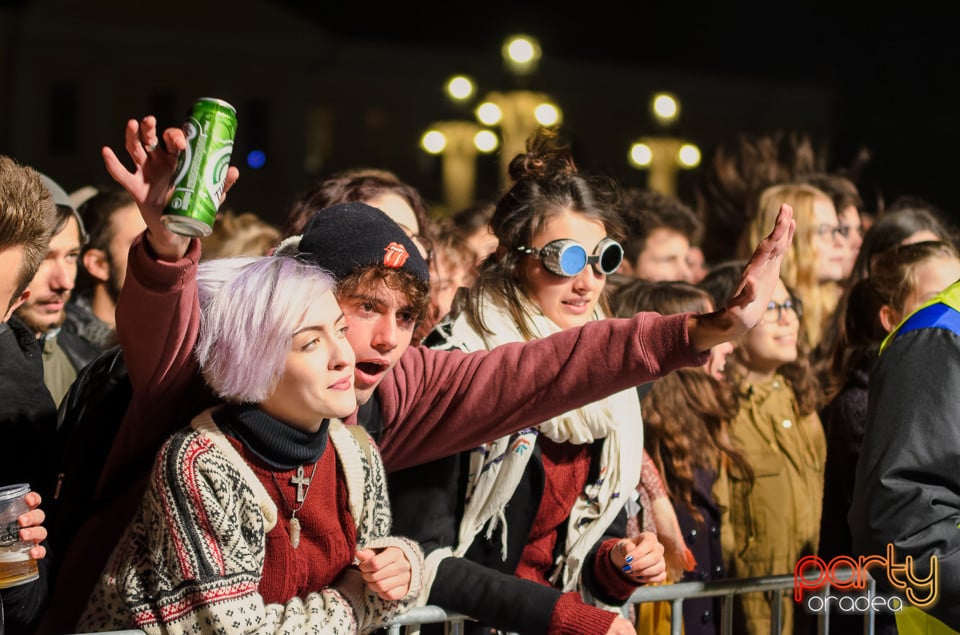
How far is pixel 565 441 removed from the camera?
12.0 ft

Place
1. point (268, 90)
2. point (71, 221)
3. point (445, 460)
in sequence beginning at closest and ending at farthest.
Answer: point (445, 460)
point (71, 221)
point (268, 90)

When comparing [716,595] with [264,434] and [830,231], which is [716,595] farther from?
[830,231]

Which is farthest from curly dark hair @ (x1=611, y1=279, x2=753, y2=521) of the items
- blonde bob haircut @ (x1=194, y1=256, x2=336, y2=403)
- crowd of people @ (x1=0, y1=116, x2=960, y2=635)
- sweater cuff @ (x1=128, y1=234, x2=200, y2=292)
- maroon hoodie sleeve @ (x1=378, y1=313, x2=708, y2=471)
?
sweater cuff @ (x1=128, y1=234, x2=200, y2=292)

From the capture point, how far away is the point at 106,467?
2836 millimetres

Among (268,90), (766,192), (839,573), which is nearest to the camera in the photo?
(839,573)

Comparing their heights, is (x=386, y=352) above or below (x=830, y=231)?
below

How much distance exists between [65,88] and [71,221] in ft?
80.7

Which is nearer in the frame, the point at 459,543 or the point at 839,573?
the point at 459,543

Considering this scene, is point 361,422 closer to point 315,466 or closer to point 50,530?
point 315,466

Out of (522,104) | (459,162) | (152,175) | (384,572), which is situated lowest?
(384,572)

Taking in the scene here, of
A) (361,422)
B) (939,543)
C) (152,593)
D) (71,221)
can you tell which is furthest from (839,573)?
(71,221)

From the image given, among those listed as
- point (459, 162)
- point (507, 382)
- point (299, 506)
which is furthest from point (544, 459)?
point (459, 162)

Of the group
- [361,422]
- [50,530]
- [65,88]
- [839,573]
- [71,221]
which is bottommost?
[839,573]

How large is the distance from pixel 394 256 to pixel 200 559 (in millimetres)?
880
